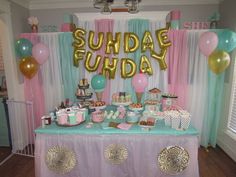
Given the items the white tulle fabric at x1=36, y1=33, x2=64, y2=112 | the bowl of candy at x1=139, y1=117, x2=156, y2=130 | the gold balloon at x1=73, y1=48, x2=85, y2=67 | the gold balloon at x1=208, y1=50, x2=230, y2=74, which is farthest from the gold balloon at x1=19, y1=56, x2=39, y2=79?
the gold balloon at x1=208, y1=50, x2=230, y2=74

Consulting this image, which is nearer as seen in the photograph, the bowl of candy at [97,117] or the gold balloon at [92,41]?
the bowl of candy at [97,117]

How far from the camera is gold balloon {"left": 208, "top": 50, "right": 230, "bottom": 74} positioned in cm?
281

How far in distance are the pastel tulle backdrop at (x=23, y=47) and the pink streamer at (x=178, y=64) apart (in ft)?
8.58

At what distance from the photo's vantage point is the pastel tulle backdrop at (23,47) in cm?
321

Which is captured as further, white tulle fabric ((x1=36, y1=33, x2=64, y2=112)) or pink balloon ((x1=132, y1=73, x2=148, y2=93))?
white tulle fabric ((x1=36, y1=33, x2=64, y2=112))

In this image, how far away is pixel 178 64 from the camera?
11.9ft

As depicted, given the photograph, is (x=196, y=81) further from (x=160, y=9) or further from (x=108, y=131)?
(x=108, y=131)

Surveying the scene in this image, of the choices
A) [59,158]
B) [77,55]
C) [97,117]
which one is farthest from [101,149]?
[77,55]

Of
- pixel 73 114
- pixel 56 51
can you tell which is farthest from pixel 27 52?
pixel 73 114

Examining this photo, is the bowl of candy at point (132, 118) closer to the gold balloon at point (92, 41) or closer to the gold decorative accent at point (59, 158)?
the gold decorative accent at point (59, 158)

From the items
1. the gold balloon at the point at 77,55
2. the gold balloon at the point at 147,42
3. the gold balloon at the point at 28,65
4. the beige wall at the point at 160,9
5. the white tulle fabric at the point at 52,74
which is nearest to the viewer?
the gold balloon at the point at 28,65

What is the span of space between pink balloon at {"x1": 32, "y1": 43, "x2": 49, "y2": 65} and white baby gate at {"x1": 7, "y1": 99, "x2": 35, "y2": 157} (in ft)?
2.82

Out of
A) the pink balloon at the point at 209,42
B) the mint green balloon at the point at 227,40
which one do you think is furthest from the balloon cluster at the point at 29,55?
the mint green balloon at the point at 227,40

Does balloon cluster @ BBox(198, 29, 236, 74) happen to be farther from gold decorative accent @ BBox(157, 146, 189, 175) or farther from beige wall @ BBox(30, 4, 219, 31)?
gold decorative accent @ BBox(157, 146, 189, 175)
